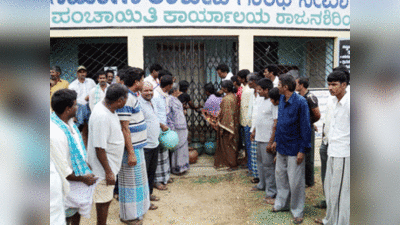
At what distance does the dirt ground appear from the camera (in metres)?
3.58

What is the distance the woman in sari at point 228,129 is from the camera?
5.10 meters

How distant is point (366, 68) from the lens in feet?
1.95

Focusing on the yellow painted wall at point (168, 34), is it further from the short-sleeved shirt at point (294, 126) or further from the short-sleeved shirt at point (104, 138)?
the short-sleeved shirt at point (104, 138)

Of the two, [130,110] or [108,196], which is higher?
[130,110]

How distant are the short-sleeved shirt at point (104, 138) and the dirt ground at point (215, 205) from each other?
3.30ft

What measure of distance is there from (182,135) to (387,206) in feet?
15.0

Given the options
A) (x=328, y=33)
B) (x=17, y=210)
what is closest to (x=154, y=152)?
(x=17, y=210)

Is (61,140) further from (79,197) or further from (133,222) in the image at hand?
(133,222)

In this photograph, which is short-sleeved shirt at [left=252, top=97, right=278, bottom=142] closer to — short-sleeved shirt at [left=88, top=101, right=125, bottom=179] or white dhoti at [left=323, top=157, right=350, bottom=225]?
white dhoti at [left=323, top=157, right=350, bottom=225]

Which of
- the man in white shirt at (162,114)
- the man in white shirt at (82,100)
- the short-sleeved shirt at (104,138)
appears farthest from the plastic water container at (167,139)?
the man in white shirt at (82,100)

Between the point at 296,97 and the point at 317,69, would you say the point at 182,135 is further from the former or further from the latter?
the point at 317,69

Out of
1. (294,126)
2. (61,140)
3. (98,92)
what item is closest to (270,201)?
(294,126)

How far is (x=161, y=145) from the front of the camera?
14.4 ft

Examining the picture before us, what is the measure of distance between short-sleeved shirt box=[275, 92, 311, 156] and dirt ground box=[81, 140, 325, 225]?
2.83 feet
